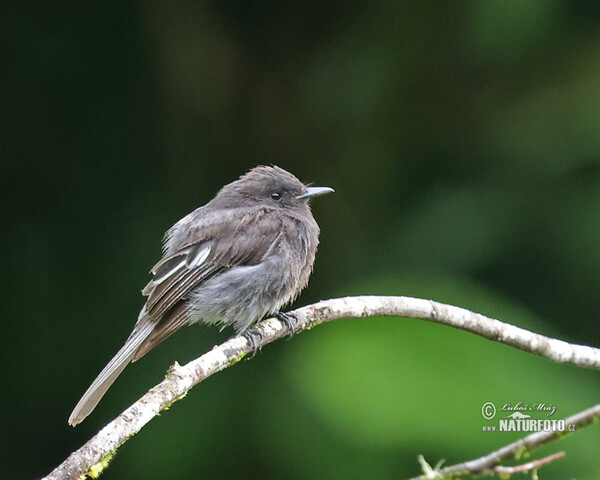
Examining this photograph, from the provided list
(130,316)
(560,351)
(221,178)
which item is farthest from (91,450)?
(221,178)

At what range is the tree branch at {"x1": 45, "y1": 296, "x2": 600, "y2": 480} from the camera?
8.56ft

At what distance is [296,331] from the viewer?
424 centimetres

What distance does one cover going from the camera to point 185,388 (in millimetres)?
3020

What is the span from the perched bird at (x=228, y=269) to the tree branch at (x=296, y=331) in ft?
0.69

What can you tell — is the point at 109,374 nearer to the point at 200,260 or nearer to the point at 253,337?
the point at 253,337

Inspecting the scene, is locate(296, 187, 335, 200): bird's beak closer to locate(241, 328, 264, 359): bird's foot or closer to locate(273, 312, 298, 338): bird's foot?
locate(273, 312, 298, 338): bird's foot

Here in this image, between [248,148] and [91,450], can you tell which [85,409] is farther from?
[248,148]

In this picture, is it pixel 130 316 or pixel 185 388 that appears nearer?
pixel 185 388

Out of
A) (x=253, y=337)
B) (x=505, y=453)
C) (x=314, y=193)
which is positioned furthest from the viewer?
(x=314, y=193)

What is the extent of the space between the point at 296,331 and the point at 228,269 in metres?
0.63

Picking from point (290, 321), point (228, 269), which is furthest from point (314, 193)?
point (290, 321)

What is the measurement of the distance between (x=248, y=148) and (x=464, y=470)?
4770mm

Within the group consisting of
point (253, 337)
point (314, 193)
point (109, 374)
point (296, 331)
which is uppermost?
point (314, 193)

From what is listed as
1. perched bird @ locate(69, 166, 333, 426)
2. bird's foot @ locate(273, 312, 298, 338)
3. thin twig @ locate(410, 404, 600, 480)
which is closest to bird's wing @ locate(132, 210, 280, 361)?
perched bird @ locate(69, 166, 333, 426)
